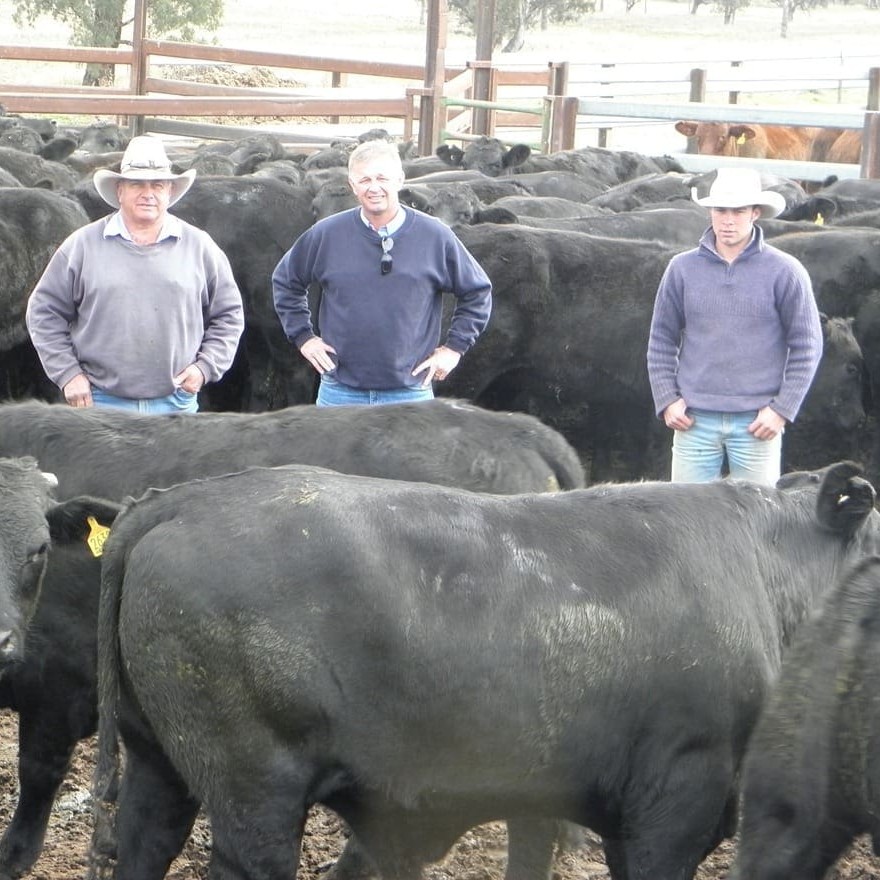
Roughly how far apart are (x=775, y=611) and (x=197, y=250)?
2.95m

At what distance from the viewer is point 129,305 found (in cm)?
574

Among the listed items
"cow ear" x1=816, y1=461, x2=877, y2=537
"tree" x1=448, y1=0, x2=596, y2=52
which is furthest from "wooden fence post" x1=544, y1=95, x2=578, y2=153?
"tree" x1=448, y1=0, x2=596, y2=52

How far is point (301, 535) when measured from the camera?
364cm

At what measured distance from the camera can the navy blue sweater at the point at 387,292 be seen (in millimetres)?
6180

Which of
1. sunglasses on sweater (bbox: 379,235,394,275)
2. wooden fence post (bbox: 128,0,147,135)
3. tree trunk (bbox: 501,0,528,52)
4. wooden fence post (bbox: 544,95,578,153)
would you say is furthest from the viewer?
tree trunk (bbox: 501,0,528,52)

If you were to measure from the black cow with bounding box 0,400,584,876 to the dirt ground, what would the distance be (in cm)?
17

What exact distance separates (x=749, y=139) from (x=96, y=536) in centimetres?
1940

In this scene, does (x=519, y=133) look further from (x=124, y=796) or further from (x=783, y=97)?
(x=124, y=796)

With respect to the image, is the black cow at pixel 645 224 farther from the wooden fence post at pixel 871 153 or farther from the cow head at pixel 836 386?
the wooden fence post at pixel 871 153

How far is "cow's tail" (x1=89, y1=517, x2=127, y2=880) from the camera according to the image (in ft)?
12.5

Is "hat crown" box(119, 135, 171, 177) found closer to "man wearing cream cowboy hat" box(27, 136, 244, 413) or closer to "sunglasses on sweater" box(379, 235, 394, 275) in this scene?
"man wearing cream cowboy hat" box(27, 136, 244, 413)

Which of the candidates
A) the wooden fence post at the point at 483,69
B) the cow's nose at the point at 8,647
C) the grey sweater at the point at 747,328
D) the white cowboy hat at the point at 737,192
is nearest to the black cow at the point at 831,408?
the grey sweater at the point at 747,328

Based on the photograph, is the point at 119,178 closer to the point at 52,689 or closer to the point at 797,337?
the point at 52,689

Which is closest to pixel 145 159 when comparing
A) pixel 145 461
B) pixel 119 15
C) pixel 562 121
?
pixel 145 461
